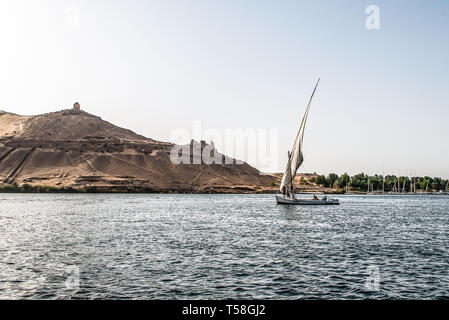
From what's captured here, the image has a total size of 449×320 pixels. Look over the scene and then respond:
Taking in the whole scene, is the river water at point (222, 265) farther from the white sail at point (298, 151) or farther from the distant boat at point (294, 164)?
the distant boat at point (294, 164)

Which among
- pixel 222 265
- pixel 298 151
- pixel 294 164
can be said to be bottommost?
pixel 222 265

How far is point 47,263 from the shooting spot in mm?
27438

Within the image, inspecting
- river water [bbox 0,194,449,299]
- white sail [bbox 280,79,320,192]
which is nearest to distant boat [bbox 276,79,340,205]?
white sail [bbox 280,79,320,192]

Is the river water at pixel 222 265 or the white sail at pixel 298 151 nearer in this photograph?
the river water at pixel 222 265

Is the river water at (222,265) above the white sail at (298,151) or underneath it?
underneath

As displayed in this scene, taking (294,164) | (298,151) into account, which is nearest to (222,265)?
(298,151)

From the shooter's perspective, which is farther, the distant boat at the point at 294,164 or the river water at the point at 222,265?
the distant boat at the point at 294,164

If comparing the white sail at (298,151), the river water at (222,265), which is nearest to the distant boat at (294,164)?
the white sail at (298,151)

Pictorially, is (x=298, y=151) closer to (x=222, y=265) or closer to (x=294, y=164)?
(x=294, y=164)

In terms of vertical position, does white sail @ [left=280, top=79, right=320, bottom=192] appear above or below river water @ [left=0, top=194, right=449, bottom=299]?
above

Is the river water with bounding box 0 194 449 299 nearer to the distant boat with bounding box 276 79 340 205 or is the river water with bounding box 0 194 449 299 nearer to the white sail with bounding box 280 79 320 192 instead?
the white sail with bounding box 280 79 320 192
